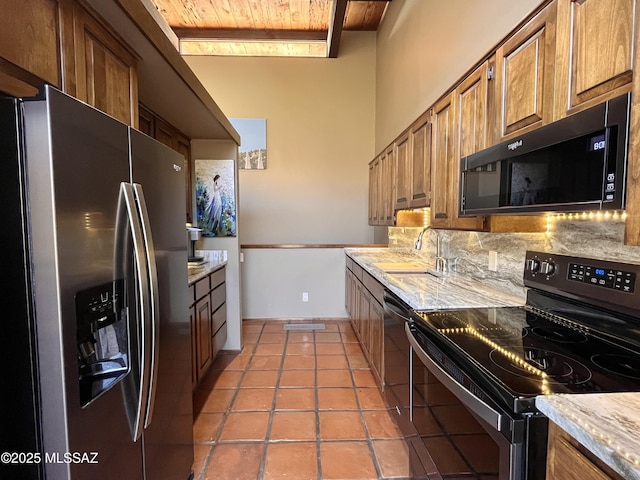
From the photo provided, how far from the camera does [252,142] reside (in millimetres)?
5000

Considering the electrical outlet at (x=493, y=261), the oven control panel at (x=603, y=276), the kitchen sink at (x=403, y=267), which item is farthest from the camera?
the kitchen sink at (x=403, y=267)

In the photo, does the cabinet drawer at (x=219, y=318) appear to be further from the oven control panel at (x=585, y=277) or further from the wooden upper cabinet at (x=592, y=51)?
the wooden upper cabinet at (x=592, y=51)

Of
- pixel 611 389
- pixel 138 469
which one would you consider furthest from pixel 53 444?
pixel 611 389

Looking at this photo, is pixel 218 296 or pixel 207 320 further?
pixel 218 296

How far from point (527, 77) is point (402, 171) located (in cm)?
160

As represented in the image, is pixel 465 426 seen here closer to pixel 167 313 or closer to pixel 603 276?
pixel 603 276

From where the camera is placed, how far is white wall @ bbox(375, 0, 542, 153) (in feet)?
6.39

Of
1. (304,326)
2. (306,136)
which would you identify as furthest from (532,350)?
(306,136)

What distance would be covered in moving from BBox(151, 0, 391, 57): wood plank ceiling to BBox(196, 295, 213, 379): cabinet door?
3592mm

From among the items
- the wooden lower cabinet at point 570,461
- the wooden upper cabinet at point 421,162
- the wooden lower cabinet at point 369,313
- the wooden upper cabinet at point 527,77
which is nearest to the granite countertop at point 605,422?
the wooden lower cabinet at point 570,461

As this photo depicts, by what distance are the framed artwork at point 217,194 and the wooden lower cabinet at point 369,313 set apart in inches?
54.8

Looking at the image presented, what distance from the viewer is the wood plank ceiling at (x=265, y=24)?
13.4 feet

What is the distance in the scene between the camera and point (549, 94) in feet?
3.67

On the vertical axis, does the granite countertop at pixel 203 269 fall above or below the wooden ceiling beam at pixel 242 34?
below
